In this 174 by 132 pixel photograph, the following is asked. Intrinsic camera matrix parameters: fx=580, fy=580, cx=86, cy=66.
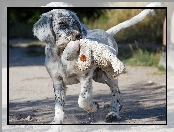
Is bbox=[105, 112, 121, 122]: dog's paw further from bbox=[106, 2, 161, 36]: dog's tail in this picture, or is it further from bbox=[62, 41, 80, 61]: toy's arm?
bbox=[62, 41, 80, 61]: toy's arm

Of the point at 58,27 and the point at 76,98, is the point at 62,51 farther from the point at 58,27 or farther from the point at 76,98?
the point at 76,98

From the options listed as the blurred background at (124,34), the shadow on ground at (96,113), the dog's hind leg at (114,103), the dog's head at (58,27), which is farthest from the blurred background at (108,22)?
the dog's head at (58,27)

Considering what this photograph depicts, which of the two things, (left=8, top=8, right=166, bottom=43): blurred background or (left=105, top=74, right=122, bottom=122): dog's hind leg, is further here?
(left=8, top=8, right=166, bottom=43): blurred background

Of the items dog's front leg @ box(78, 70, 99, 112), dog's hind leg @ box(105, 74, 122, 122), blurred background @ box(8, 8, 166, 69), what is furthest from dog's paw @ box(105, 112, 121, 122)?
blurred background @ box(8, 8, 166, 69)

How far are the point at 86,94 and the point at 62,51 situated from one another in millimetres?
341

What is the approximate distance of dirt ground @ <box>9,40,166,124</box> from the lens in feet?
16.0

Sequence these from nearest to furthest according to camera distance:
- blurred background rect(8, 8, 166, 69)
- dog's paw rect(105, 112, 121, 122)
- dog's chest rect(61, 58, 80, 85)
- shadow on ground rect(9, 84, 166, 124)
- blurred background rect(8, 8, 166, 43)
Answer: dog's chest rect(61, 58, 80, 85), dog's paw rect(105, 112, 121, 122), shadow on ground rect(9, 84, 166, 124), blurred background rect(8, 8, 166, 43), blurred background rect(8, 8, 166, 69)

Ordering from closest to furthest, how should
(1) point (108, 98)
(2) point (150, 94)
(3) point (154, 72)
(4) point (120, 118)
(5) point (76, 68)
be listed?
(5) point (76, 68) → (4) point (120, 118) → (1) point (108, 98) → (2) point (150, 94) → (3) point (154, 72)

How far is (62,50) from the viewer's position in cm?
400

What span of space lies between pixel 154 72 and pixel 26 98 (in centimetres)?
232

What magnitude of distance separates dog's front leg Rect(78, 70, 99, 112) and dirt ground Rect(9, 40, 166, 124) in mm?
602

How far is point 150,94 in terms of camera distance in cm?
623

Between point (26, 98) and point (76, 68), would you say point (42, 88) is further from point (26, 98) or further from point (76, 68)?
point (76, 68)

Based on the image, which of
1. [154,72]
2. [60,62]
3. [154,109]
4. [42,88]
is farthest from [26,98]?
[154,72]
